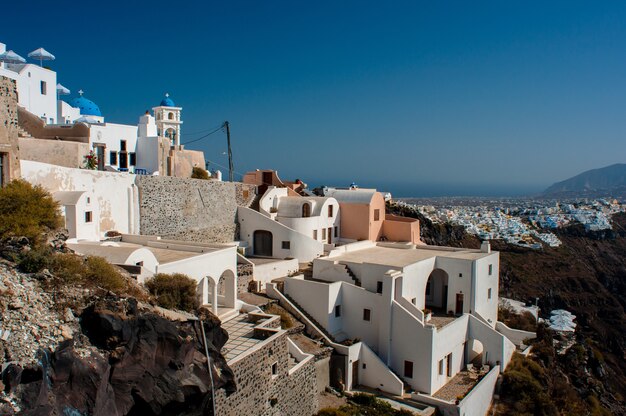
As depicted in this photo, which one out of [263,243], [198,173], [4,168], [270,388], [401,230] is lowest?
[270,388]

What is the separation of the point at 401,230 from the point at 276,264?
31.8 ft

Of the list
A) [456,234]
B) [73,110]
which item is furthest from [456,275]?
[456,234]

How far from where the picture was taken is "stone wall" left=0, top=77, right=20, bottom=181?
13688 mm

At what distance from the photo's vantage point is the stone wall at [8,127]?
44.9 feet

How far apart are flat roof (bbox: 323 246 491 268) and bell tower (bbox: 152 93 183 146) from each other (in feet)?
47.3

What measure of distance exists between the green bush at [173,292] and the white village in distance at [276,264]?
601 millimetres

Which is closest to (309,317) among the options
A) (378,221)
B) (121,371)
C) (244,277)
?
(244,277)

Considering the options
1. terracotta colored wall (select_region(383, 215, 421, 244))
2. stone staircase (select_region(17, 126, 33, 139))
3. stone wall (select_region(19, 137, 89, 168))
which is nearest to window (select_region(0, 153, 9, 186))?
stone wall (select_region(19, 137, 89, 168))

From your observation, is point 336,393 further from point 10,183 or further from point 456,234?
point 456,234

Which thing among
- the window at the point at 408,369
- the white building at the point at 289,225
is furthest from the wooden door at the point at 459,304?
the white building at the point at 289,225

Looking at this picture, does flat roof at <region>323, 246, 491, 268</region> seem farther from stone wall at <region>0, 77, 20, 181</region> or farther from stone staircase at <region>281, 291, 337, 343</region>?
stone wall at <region>0, 77, 20, 181</region>

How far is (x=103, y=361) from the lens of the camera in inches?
357

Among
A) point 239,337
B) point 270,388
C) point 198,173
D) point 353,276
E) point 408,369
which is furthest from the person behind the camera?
point 198,173

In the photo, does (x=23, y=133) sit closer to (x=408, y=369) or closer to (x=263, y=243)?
(x=263, y=243)
